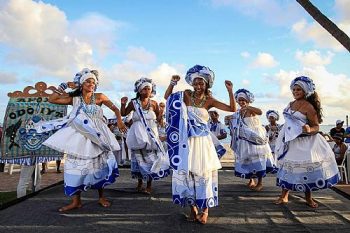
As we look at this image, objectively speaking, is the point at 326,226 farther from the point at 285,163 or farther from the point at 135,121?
the point at 135,121

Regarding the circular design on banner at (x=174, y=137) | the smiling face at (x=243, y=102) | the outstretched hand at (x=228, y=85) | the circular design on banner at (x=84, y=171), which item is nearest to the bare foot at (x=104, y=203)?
the circular design on banner at (x=84, y=171)

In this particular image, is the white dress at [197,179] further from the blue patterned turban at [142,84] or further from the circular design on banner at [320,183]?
the blue patterned turban at [142,84]

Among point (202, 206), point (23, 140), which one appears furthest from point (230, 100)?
point (23, 140)

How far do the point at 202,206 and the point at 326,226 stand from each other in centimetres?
140

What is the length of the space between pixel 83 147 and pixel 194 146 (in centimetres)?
159

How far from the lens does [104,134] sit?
599 cm

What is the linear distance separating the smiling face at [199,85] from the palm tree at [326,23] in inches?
68.0

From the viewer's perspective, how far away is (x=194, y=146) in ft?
17.0

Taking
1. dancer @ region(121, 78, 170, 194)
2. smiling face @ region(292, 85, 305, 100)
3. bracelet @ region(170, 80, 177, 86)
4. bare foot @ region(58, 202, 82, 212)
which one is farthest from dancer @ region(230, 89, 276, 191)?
bare foot @ region(58, 202, 82, 212)

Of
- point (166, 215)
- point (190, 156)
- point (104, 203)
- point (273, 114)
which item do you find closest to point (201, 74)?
point (190, 156)

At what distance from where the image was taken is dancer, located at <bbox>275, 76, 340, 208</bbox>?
6031 millimetres

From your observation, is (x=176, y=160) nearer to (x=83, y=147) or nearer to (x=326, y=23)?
(x=83, y=147)

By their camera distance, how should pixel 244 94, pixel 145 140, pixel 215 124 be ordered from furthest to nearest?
pixel 215 124 < pixel 244 94 < pixel 145 140

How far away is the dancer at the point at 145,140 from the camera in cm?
732
